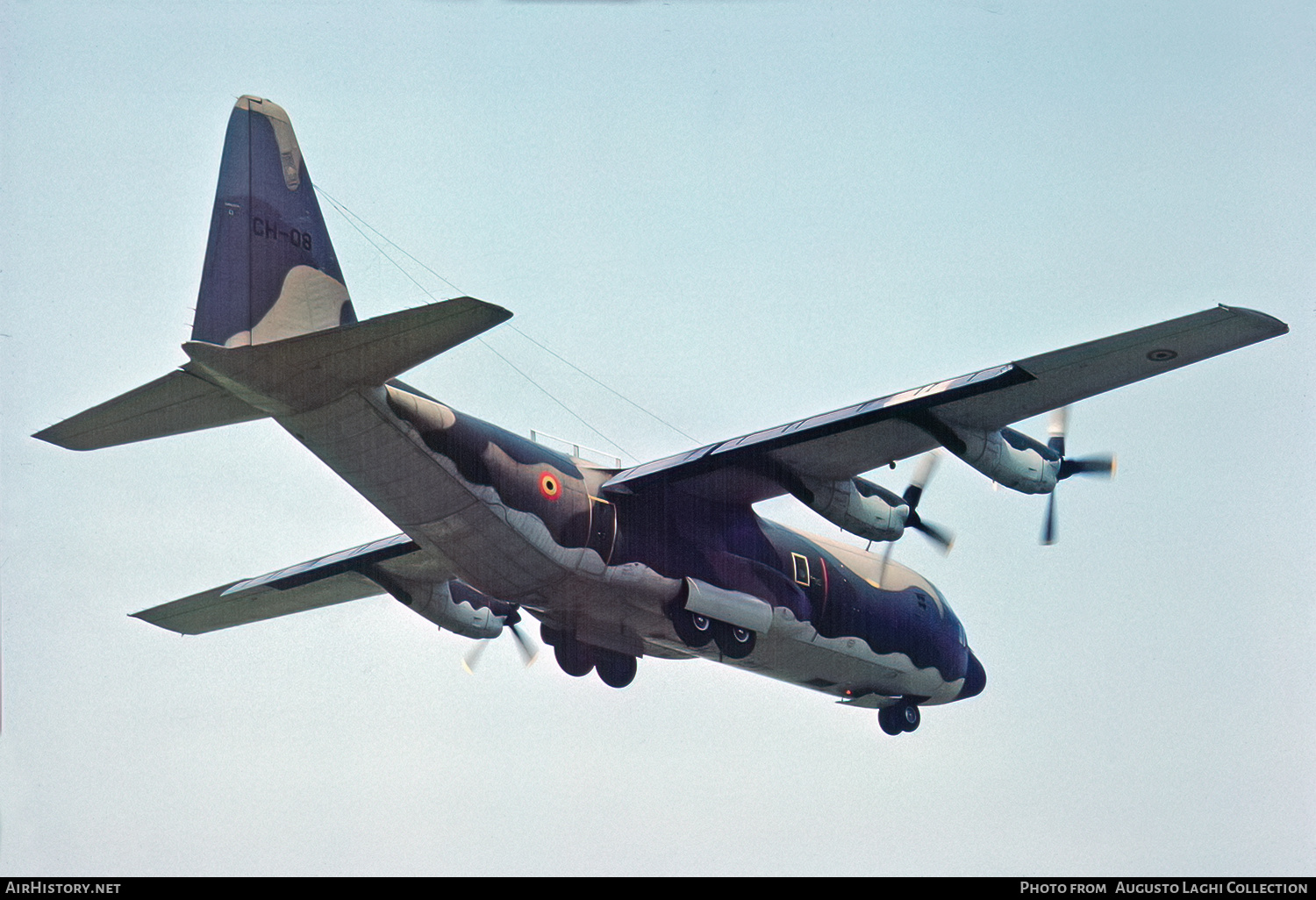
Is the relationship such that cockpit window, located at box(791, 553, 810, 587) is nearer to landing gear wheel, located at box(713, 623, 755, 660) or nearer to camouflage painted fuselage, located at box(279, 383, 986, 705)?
camouflage painted fuselage, located at box(279, 383, 986, 705)

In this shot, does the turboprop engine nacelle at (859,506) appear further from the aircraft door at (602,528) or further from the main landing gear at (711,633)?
the aircraft door at (602,528)

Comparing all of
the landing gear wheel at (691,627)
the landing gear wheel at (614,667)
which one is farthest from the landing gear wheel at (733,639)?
the landing gear wheel at (614,667)

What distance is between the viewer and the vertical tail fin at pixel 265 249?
21.2 m

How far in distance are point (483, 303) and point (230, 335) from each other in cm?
517

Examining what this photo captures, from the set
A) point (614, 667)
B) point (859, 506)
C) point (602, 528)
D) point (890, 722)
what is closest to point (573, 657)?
point (614, 667)

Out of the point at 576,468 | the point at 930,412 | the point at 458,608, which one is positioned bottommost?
the point at 458,608

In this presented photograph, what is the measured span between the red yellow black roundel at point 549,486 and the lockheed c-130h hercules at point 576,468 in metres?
0.02

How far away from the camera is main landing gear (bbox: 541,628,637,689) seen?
25.8 metres

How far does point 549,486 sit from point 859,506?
506 centimetres

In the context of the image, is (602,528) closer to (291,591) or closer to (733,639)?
(733,639)

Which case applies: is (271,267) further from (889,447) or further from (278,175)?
(889,447)

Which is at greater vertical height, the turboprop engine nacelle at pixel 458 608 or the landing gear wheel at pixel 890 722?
the turboprop engine nacelle at pixel 458 608

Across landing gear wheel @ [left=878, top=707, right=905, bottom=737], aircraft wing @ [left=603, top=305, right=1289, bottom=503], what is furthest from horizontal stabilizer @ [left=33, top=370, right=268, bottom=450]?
landing gear wheel @ [left=878, top=707, right=905, bottom=737]

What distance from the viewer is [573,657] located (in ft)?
84.9
